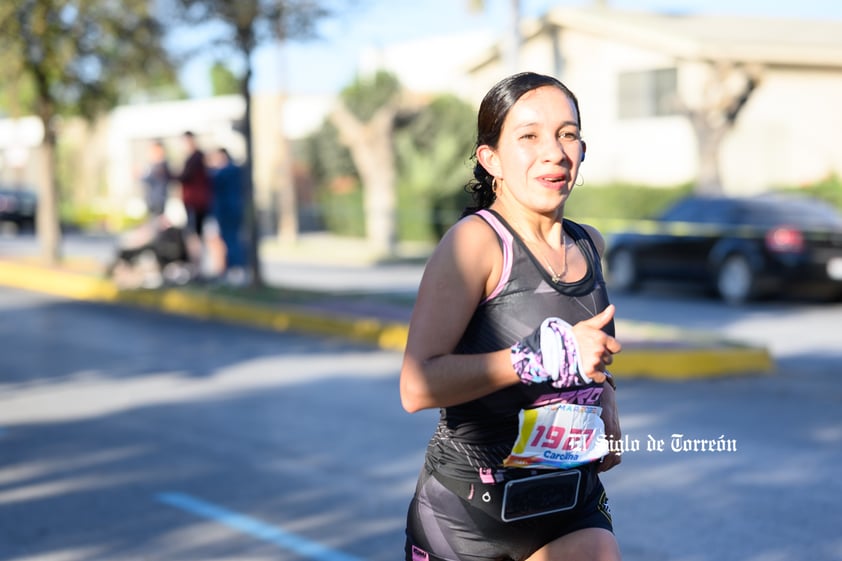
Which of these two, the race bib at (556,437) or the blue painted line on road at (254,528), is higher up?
the race bib at (556,437)

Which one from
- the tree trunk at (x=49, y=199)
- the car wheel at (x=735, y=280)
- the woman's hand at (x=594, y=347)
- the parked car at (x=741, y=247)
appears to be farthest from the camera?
the tree trunk at (x=49, y=199)

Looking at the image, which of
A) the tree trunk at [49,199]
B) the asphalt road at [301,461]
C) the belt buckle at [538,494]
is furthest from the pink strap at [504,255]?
the tree trunk at [49,199]

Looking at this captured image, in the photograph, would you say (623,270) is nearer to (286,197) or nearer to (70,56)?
(70,56)

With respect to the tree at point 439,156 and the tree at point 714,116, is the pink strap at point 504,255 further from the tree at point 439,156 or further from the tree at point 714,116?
the tree at point 439,156

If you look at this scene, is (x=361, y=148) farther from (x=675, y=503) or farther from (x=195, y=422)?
(x=675, y=503)

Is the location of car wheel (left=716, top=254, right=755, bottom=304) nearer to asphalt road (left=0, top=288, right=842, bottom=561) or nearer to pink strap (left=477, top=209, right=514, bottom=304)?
asphalt road (left=0, top=288, right=842, bottom=561)

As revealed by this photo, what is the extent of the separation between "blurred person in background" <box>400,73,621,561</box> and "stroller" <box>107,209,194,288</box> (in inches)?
560

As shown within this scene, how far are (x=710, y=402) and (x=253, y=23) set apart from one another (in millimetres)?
9134

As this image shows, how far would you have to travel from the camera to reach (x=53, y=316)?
14.8 metres

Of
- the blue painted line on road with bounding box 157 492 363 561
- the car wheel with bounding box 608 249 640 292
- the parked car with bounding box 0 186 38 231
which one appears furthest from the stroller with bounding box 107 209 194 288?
the parked car with bounding box 0 186 38 231

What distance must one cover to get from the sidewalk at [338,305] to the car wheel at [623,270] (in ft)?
10.7

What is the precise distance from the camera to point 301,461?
23.7ft

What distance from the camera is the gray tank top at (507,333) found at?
106 inches

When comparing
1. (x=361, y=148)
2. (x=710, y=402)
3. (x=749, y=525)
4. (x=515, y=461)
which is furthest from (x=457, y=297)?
(x=361, y=148)
